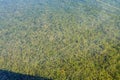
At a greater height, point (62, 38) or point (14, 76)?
point (62, 38)

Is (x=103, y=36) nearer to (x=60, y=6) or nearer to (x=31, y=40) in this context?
(x=31, y=40)

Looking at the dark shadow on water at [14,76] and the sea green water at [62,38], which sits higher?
the sea green water at [62,38]

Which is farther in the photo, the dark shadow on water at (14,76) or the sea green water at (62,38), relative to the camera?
the sea green water at (62,38)

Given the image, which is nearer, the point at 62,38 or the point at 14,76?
the point at 14,76

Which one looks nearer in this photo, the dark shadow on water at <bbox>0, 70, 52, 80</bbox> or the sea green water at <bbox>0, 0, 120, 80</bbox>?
the dark shadow on water at <bbox>0, 70, 52, 80</bbox>

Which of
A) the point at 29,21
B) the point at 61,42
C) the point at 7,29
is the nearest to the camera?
the point at 61,42

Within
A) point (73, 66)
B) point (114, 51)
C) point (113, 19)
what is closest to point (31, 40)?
point (73, 66)

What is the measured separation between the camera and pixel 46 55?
8.34m

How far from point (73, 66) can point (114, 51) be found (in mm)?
1673

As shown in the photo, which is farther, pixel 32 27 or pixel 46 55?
pixel 32 27

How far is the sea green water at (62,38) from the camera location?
768 cm

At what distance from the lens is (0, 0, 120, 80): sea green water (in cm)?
768

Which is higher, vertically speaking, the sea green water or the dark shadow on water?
the sea green water

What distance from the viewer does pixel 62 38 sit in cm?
935
